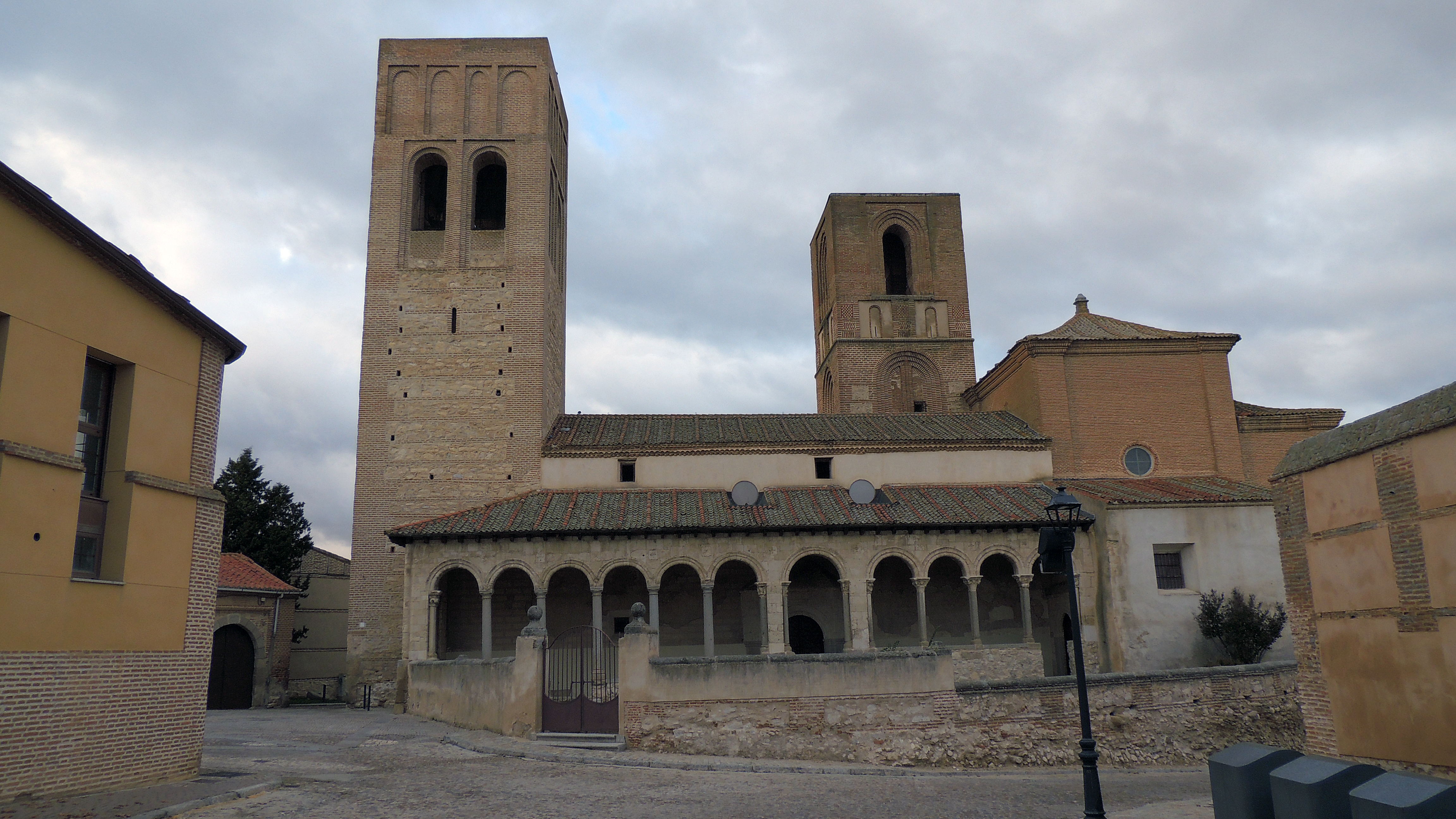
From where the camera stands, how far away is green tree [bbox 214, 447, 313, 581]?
3650 cm

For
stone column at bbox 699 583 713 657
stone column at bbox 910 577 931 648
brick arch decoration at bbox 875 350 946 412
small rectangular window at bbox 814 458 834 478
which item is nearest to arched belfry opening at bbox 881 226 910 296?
brick arch decoration at bbox 875 350 946 412

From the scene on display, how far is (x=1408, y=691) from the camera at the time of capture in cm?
956

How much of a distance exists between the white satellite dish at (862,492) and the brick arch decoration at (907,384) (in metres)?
8.85

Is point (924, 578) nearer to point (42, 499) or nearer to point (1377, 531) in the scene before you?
point (1377, 531)

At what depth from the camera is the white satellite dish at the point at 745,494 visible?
25141 mm

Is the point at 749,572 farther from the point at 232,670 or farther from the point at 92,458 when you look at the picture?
the point at 92,458

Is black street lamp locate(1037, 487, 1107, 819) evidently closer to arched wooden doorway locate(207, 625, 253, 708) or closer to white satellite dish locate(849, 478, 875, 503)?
white satellite dish locate(849, 478, 875, 503)

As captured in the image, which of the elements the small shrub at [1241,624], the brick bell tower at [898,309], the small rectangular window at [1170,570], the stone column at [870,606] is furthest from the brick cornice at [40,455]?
the brick bell tower at [898,309]

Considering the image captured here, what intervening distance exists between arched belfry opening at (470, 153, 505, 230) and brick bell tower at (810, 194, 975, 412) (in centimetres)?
1306

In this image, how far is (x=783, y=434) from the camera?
27562 millimetres

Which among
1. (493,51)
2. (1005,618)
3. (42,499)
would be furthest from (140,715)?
(493,51)

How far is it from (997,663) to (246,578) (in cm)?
2234

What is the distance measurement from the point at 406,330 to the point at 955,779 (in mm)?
20191

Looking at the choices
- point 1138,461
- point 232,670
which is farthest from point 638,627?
point 1138,461
